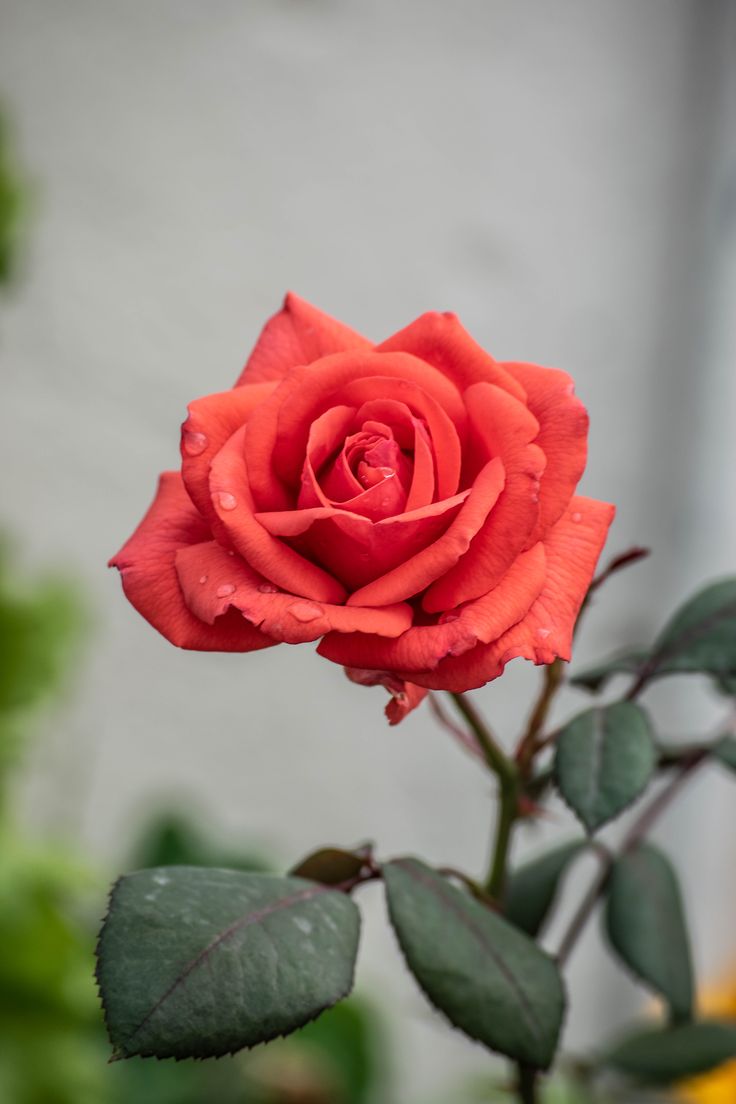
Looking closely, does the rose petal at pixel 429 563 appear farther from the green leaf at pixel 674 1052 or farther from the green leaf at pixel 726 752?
the green leaf at pixel 674 1052

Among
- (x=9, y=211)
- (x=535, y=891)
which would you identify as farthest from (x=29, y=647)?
(x=535, y=891)

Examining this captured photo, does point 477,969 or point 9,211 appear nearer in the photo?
point 477,969

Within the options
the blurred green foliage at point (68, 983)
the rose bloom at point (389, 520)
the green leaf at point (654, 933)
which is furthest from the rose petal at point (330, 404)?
the blurred green foliage at point (68, 983)

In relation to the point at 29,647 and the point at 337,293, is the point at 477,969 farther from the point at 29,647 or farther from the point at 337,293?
the point at 337,293

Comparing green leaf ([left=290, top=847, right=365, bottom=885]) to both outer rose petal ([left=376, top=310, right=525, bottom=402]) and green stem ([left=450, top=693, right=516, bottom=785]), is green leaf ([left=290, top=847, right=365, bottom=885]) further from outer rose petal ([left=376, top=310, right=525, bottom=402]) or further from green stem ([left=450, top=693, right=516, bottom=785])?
outer rose petal ([left=376, top=310, right=525, bottom=402])

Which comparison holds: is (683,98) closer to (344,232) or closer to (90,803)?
(344,232)

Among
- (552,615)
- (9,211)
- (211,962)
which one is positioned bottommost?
(211,962)
